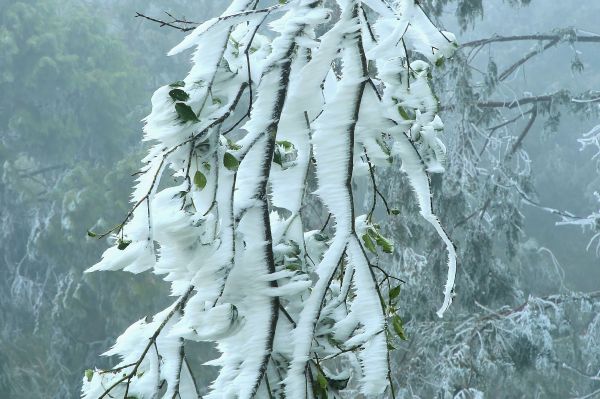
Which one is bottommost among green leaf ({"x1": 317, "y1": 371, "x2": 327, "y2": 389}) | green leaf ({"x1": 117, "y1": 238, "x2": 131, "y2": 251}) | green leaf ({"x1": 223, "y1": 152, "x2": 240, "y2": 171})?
green leaf ({"x1": 317, "y1": 371, "x2": 327, "y2": 389})

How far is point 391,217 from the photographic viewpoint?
21.6ft

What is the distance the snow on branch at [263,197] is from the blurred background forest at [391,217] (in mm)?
4658

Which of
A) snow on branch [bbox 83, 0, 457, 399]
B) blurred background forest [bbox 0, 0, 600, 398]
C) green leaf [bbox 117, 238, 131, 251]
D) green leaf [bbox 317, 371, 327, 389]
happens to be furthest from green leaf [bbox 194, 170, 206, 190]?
blurred background forest [bbox 0, 0, 600, 398]

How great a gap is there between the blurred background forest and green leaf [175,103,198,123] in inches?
191

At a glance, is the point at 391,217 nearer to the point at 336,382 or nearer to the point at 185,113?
the point at 336,382

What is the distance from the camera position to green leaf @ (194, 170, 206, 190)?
89 centimetres

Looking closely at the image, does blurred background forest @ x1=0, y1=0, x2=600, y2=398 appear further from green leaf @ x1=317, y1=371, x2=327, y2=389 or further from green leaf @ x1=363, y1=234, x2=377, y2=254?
green leaf @ x1=317, y1=371, x2=327, y2=389

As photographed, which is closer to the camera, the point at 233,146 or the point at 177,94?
the point at 177,94

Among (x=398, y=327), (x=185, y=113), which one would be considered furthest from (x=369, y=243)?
(x=185, y=113)

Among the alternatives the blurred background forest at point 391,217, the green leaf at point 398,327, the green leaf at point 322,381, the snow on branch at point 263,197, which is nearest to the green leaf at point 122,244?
the snow on branch at point 263,197

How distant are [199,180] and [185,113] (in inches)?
3.5

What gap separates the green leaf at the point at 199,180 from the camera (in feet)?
2.92

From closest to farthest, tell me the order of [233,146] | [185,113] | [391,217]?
[185,113] < [233,146] < [391,217]

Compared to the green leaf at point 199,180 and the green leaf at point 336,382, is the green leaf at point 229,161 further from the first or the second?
the green leaf at point 336,382
